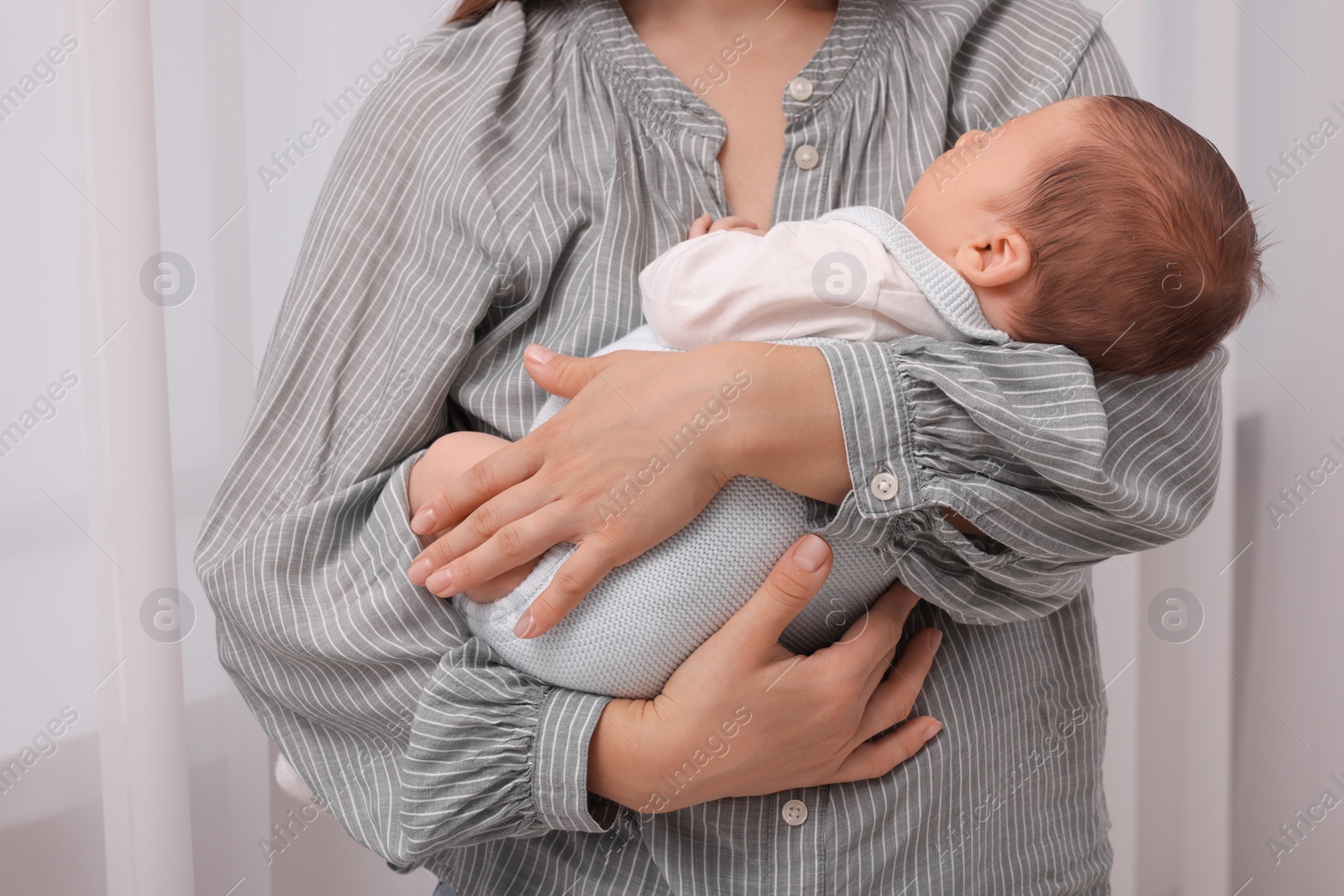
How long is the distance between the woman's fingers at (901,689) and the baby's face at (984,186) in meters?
0.35

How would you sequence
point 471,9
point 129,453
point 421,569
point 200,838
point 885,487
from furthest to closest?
point 200,838
point 129,453
point 471,9
point 421,569
point 885,487

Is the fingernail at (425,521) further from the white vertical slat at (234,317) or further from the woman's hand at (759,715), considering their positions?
the white vertical slat at (234,317)

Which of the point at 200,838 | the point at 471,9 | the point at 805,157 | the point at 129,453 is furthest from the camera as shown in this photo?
the point at 200,838

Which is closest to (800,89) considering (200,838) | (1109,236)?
(1109,236)

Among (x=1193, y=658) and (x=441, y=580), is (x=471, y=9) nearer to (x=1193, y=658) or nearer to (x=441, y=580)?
(x=441, y=580)

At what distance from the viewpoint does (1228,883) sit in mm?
1807

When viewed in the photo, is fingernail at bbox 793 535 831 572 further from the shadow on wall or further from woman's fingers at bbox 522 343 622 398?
the shadow on wall

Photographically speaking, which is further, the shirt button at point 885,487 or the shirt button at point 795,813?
the shirt button at point 795,813

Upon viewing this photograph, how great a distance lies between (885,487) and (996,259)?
312 millimetres

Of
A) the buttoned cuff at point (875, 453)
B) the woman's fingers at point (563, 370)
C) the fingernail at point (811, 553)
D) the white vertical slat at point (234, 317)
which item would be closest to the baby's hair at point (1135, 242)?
the buttoned cuff at point (875, 453)

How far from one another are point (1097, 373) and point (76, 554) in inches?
56.7

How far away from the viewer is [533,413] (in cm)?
111

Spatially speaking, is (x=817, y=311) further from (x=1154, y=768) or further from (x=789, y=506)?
(x=1154, y=768)

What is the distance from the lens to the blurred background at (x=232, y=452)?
4.67 feet
